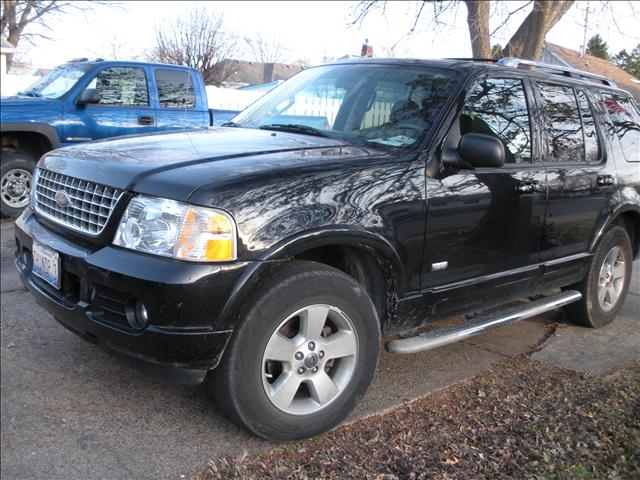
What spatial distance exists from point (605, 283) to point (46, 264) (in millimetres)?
4189

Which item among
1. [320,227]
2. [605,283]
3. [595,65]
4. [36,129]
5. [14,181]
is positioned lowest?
[605,283]

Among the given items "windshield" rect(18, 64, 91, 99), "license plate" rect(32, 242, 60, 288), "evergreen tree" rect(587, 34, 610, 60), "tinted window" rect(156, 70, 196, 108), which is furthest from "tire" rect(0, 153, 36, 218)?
"evergreen tree" rect(587, 34, 610, 60)

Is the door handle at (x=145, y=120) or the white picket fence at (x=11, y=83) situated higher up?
the white picket fence at (x=11, y=83)

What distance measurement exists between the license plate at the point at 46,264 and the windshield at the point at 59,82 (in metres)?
5.52

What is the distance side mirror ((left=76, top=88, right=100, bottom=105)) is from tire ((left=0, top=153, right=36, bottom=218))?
0.98m

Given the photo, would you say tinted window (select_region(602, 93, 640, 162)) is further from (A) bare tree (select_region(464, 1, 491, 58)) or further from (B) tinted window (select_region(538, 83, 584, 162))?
(A) bare tree (select_region(464, 1, 491, 58))

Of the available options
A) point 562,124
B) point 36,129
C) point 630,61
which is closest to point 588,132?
point 562,124

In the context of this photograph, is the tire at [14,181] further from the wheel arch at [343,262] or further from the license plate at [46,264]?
the wheel arch at [343,262]

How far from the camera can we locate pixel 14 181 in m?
7.98

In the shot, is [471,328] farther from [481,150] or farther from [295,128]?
[295,128]

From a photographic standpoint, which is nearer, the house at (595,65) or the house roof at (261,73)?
the house at (595,65)

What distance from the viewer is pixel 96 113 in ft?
26.8

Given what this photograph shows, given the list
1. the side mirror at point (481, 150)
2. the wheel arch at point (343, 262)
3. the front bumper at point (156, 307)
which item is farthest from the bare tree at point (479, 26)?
the front bumper at point (156, 307)

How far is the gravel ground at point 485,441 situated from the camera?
2744 mm
